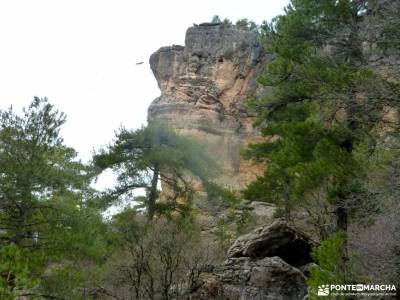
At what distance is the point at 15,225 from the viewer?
11.9 metres

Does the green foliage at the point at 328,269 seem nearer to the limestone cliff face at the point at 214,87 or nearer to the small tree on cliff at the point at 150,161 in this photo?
the small tree on cliff at the point at 150,161

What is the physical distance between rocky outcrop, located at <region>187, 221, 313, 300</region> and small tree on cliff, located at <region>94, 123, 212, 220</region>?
797cm

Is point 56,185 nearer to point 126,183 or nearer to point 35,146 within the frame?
point 35,146

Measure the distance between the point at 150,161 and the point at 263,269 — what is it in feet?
31.6

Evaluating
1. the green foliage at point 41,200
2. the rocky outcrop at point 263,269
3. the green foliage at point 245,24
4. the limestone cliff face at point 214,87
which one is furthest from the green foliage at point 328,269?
the green foliage at point 245,24

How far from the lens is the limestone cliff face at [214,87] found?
38500 mm

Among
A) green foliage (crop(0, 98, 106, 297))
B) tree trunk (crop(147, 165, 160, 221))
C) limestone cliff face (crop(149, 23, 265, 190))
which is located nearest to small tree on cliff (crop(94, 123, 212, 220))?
tree trunk (crop(147, 165, 160, 221))

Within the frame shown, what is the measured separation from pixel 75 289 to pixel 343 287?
624 centimetres

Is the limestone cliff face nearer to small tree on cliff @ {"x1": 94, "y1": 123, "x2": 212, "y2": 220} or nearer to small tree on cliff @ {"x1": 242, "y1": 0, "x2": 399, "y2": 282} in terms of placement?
small tree on cliff @ {"x1": 94, "y1": 123, "x2": 212, "y2": 220}

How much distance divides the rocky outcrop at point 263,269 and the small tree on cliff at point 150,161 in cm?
797

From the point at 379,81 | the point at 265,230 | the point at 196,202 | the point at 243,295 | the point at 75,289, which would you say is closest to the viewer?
the point at 379,81

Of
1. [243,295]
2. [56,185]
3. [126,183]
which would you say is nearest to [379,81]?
[243,295]

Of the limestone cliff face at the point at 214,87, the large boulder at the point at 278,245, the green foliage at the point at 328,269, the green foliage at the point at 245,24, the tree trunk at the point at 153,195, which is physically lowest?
the green foliage at the point at 328,269

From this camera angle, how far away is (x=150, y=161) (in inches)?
806
